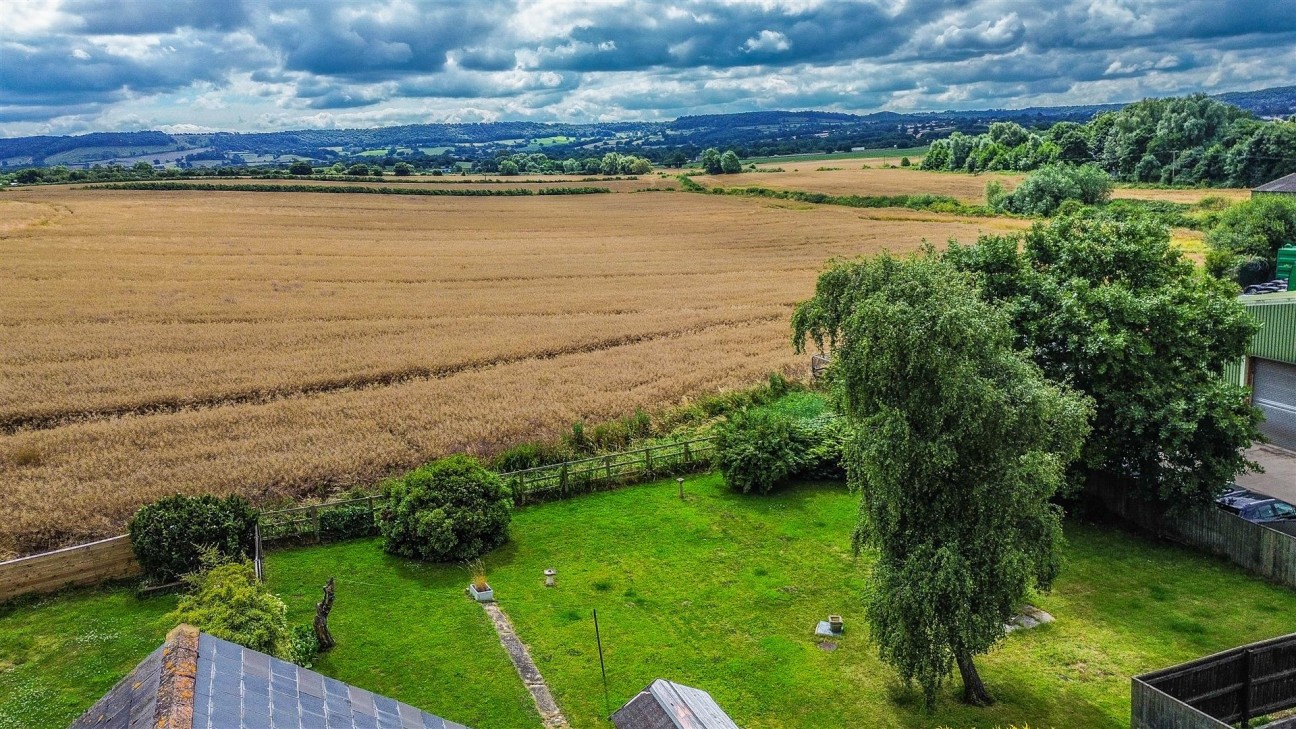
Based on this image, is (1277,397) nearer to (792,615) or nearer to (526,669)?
(792,615)

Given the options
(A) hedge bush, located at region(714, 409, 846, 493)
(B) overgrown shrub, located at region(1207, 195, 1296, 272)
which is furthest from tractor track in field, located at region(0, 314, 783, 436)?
(B) overgrown shrub, located at region(1207, 195, 1296, 272)

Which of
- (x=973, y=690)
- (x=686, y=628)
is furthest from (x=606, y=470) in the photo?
(x=973, y=690)

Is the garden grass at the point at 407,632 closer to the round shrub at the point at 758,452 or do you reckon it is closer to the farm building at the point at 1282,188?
the round shrub at the point at 758,452

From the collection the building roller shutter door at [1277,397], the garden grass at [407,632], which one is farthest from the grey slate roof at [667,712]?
the building roller shutter door at [1277,397]

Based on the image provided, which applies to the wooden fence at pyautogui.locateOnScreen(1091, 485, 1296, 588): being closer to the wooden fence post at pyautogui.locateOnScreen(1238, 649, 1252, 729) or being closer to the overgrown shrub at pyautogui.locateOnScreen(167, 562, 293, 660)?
the wooden fence post at pyautogui.locateOnScreen(1238, 649, 1252, 729)

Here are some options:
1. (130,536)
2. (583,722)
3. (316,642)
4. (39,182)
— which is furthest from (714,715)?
(39,182)

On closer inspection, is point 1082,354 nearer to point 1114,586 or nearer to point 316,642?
point 1114,586
